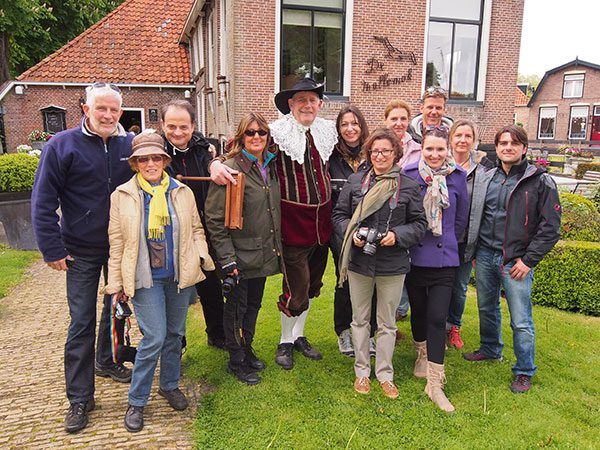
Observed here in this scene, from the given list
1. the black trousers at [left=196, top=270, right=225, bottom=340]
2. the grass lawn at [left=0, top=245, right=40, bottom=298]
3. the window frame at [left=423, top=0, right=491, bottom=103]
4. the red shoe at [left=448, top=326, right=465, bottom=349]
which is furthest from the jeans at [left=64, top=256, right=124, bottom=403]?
the window frame at [left=423, top=0, right=491, bottom=103]

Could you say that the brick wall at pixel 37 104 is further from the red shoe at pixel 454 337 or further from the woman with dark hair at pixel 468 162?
the red shoe at pixel 454 337

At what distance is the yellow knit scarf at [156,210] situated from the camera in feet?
9.61

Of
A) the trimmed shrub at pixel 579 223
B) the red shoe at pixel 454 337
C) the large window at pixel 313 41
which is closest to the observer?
the red shoe at pixel 454 337

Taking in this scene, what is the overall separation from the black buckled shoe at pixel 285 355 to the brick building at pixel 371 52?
6.87 meters

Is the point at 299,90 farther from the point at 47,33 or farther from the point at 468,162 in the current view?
the point at 47,33

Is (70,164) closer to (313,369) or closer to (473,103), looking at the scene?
(313,369)

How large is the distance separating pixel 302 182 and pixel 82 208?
5.21 feet

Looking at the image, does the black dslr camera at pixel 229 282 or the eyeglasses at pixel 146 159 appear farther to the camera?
the black dslr camera at pixel 229 282

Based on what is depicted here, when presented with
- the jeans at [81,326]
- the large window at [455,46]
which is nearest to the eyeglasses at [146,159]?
the jeans at [81,326]

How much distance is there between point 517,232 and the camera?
3.52m

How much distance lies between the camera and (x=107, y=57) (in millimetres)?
17047

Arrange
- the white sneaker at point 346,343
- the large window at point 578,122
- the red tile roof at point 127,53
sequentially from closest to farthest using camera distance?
the white sneaker at point 346,343 < the red tile roof at point 127,53 < the large window at point 578,122

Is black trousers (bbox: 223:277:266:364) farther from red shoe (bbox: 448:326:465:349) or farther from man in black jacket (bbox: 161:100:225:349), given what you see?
red shoe (bbox: 448:326:465:349)

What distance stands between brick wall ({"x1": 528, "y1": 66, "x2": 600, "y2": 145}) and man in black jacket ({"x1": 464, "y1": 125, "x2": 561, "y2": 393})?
42.3 metres
